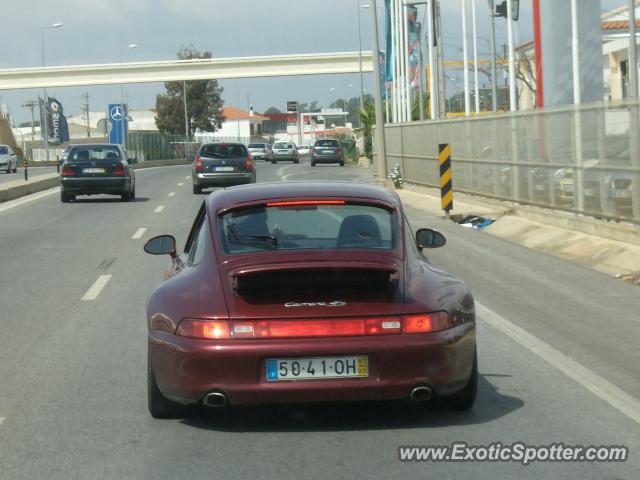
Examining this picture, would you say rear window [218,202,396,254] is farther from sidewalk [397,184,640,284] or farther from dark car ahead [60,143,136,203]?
dark car ahead [60,143,136,203]

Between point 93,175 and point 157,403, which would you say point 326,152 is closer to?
point 93,175

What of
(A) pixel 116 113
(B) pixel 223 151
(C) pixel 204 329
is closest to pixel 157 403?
(C) pixel 204 329

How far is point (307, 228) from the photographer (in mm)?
6906

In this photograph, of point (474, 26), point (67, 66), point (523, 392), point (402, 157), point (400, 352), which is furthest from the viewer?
point (67, 66)

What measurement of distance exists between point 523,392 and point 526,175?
47.2 feet

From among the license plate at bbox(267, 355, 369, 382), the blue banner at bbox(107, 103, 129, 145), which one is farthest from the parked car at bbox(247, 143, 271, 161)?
the license plate at bbox(267, 355, 369, 382)

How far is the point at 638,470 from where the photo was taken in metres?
5.43

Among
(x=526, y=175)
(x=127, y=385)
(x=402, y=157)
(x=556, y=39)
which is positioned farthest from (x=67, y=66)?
(x=127, y=385)

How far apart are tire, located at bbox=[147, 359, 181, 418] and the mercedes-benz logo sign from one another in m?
64.1

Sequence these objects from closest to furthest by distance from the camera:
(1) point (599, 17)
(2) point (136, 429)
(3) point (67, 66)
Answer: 1. (2) point (136, 429)
2. (1) point (599, 17)
3. (3) point (67, 66)

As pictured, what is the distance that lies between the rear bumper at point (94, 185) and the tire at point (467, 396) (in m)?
25.6

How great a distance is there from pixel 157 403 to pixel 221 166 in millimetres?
29094

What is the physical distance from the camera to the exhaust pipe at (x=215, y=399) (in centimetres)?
606

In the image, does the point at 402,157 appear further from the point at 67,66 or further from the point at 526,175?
the point at 67,66
